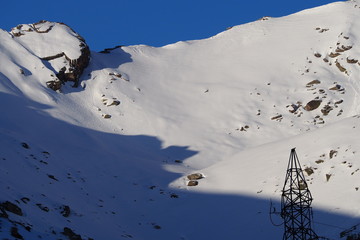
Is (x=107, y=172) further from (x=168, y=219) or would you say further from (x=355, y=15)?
(x=355, y=15)

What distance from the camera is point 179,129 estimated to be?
2511 inches

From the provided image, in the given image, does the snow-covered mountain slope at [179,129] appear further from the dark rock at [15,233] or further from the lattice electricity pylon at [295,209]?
the lattice electricity pylon at [295,209]

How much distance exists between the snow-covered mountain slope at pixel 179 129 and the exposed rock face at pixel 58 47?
0.21 metres

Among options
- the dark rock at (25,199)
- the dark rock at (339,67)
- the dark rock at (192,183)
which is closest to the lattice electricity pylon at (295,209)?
the dark rock at (25,199)

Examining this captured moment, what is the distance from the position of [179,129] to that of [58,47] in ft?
73.1

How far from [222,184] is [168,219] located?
23.1ft

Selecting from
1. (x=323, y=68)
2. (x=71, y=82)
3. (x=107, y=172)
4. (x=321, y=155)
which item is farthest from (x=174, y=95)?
(x=321, y=155)

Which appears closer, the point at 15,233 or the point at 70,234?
the point at 15,233

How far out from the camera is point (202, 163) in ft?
179

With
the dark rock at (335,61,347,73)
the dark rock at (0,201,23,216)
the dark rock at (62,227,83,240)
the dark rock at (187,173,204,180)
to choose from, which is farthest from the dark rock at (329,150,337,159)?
the dark rock at (335,61,347,73)

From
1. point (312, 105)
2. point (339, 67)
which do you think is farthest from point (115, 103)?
point (339, 67)

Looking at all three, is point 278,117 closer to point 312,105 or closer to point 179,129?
point 312,105

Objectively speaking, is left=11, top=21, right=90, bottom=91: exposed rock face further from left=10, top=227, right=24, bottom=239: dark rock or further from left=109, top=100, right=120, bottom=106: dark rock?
left=10, top=227, right=24, bottom=239: dark rock

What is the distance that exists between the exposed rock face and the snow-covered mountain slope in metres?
0.21
